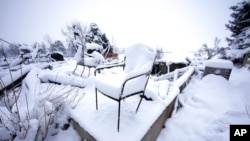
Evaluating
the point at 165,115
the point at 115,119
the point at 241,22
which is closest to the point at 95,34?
the point at 241,22

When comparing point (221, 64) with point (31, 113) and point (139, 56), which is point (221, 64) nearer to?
point (139, 56)

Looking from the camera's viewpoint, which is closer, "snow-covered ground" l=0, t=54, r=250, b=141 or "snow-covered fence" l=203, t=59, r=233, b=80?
"snow-covered ground" l=0, t=54, r=250, b=141

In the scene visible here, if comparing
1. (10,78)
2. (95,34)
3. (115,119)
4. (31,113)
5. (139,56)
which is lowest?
(115,119)

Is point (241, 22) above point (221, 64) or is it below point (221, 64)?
above

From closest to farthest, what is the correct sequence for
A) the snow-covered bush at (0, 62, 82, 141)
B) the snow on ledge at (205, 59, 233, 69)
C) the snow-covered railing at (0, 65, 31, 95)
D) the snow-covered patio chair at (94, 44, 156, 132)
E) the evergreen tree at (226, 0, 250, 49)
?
the snow-covered bush at (0, 62, 82, 141) → the snow-covered patio chair at (94, 44, 156, 132) → the snow-covered railing at (0, 65, 31, 95) → the snow on ledge at (205, 59, 233, 69) → the evergreen tree at (226, 0, 250, 49)

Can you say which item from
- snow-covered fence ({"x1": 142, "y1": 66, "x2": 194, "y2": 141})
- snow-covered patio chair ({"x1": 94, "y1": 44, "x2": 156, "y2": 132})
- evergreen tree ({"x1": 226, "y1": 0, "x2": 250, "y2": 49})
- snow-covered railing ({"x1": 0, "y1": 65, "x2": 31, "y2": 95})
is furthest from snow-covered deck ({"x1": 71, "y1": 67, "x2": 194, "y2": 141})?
evergreen tree ({"x1": 226, "y1": 0, "x2": 250, "y2": 49})

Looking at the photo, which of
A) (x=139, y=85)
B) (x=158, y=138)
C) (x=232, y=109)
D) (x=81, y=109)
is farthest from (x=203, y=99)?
(x=81, y=109)

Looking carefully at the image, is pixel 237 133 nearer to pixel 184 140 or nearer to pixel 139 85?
pixel 184 140

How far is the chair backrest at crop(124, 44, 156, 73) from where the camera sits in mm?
1765

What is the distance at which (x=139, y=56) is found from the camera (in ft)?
6.59

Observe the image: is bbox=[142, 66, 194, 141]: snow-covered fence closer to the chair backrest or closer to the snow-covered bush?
the chair backrest

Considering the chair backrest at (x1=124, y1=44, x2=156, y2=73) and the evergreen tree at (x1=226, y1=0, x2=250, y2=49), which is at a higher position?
the evergreen tree at (x1=226, y1=0, x2=250, y2=49)

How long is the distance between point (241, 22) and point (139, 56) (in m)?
9.94

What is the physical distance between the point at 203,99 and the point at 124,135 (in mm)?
2655
